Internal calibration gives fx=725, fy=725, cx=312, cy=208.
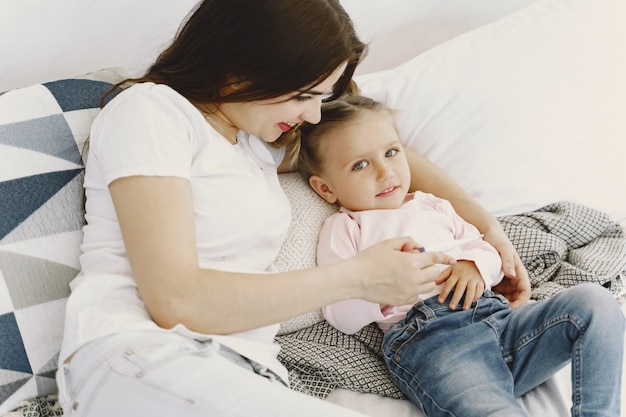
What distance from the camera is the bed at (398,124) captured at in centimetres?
121

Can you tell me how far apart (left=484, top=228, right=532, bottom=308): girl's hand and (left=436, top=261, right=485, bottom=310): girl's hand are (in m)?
0.10

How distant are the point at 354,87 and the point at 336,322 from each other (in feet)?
1.64

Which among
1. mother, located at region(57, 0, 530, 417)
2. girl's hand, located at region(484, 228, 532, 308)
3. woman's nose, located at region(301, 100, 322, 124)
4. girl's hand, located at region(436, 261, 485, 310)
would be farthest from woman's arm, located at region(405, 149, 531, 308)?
woman's nose, located at region(301, 100, 322, 124)

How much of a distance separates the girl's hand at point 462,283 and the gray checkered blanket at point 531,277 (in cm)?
17

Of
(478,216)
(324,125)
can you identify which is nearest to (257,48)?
(324,125)

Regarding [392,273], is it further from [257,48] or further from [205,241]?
[257,48]

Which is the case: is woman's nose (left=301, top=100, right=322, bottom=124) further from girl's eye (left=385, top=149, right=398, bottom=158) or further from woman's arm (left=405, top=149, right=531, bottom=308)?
woman's arm (left=405, top=149, right=531, bottom=308)

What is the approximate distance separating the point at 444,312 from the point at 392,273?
0.67 feet

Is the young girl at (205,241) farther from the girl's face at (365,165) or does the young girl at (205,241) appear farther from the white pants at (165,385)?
the girl's face at (365,165)

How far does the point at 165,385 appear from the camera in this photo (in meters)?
0.94

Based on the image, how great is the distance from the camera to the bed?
1.21 meters

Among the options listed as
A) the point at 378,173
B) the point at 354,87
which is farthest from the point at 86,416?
the point at 354,87

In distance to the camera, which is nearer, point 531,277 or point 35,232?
point 35,232

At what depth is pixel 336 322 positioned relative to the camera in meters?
1.38
